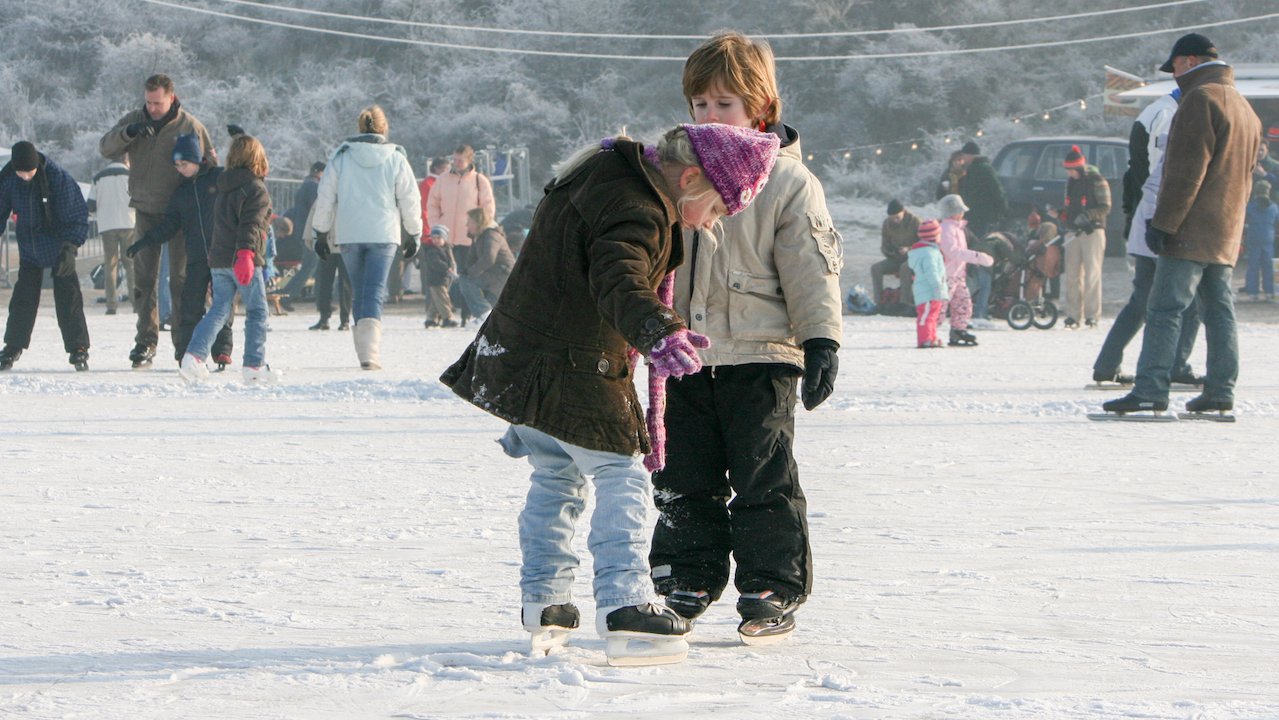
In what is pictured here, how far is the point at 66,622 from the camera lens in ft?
13.2

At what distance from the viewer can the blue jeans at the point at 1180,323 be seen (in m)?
8.39

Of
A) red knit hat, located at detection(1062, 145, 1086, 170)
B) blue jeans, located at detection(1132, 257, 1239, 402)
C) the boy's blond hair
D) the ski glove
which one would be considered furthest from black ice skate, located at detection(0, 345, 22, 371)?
red knit hat, located at detection(1062, 145, 1086, 170)

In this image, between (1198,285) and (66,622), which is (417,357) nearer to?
(1198,285)

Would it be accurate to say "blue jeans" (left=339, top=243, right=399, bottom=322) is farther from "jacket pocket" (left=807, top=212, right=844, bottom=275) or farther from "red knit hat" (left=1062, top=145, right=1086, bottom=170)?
"red knit hat" (left=1062, top=145, right=1086, bottom=170)

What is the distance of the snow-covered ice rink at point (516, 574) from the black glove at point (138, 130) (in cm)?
264

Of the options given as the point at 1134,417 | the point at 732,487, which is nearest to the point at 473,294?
the point at 1134,417

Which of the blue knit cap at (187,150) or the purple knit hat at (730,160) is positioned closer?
the purple knit hat at (730,160)

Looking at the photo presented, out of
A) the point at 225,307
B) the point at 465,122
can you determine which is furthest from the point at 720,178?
the point at 465,122

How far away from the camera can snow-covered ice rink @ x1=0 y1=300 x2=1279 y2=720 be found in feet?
11.3

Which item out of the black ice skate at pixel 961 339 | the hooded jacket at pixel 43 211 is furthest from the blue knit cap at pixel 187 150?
the black ice skate at pixel 961 339

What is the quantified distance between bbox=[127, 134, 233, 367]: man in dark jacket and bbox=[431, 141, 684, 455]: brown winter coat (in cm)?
740

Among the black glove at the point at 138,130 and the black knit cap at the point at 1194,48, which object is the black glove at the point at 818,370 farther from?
the black glove at the point at 138,130

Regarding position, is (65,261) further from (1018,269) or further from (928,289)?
(1018,269)

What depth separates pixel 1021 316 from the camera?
1648 centimetres
